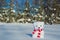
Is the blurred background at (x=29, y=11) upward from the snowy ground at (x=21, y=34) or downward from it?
upward

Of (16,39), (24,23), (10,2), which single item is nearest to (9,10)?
(10,2)

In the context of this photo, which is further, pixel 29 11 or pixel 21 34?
pixel 29 11

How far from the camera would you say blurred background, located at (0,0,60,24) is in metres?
2.08

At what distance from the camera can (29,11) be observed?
2.10 m

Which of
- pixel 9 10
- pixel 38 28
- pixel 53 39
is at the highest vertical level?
pixel 9 10

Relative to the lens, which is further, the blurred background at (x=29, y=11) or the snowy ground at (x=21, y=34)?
the blurred background at (x=29, y=11)

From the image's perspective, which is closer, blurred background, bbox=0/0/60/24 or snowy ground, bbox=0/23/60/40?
snowy ground, bbox=0/23/60/40

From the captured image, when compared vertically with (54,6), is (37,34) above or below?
below

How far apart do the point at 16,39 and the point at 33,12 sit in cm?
93

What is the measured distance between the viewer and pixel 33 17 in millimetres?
2082

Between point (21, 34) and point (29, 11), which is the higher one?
point (29, 11)

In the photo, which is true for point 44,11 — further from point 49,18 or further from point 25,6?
point 25,6

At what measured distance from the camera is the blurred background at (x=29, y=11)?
2.08 meters

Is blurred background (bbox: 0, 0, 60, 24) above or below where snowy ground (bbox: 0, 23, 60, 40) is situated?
above
